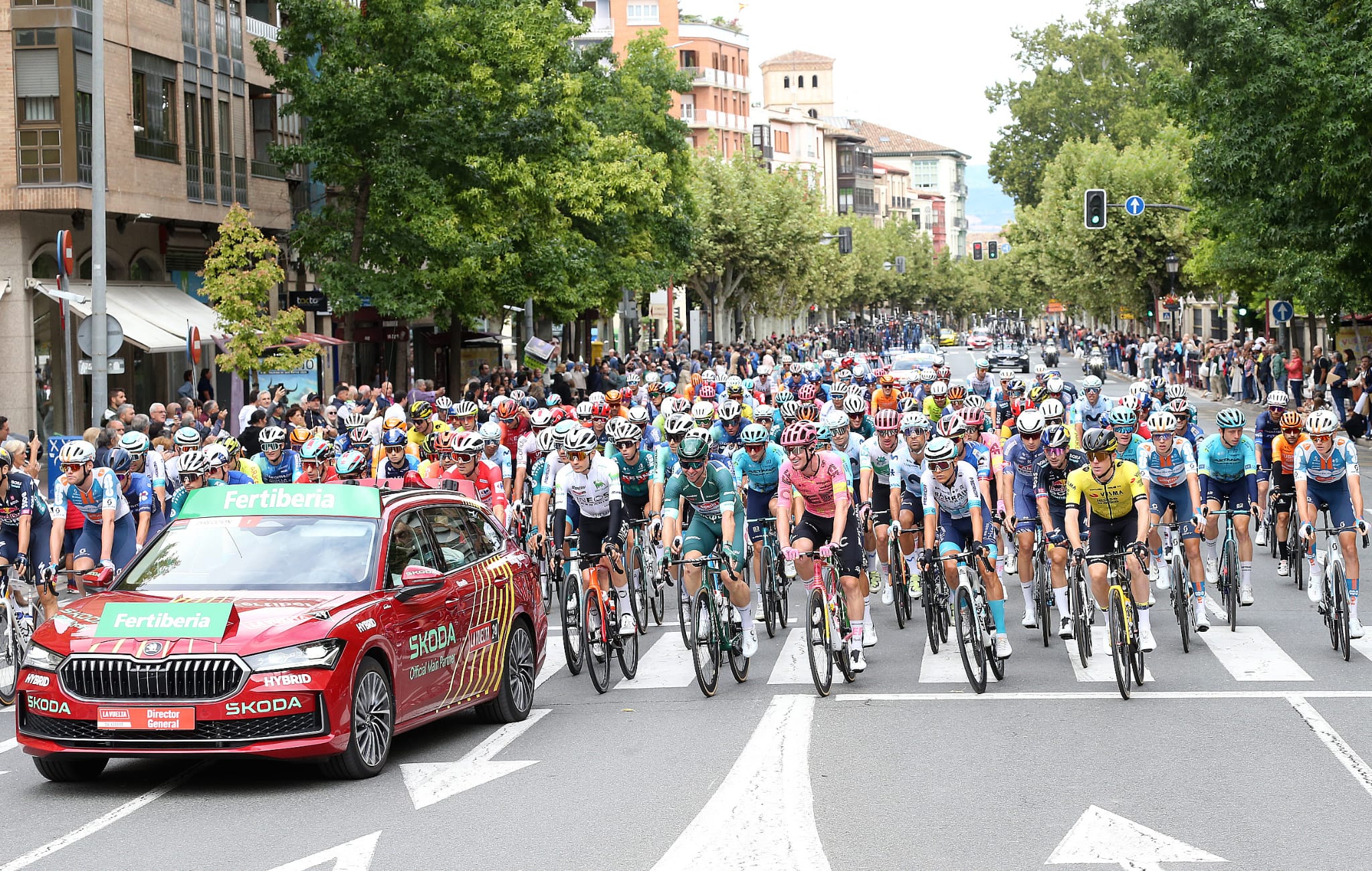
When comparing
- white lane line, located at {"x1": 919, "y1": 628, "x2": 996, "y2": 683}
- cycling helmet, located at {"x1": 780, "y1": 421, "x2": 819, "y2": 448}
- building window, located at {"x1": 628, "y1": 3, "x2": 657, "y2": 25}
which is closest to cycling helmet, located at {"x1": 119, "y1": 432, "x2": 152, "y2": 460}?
cycling helmet, located at {"x1": 780, "y1": 421, "x2": 819, "y2": 448}

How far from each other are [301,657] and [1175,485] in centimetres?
871

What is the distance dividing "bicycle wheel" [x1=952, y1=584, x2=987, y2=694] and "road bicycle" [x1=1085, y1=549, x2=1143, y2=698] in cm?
91

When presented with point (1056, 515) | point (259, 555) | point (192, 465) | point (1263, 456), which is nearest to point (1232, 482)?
point (1056, 515)

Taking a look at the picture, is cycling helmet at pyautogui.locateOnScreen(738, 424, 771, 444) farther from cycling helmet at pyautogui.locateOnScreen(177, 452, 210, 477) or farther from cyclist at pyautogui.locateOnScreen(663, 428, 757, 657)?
cycling helmet at pyautogui.locateOnScreen(177, 452, 210, 477)

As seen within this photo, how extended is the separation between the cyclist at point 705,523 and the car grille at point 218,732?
3859mm

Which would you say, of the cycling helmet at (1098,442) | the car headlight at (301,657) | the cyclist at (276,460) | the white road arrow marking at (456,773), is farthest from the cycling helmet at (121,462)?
the cycling helmet at (1098,442)

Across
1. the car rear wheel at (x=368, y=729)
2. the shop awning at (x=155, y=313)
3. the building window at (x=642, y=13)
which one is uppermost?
the building window at (x=642, y=13)

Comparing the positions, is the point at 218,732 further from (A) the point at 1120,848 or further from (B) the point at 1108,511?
(B) the point at 1108,511

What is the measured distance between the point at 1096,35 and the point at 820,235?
26.0 meters

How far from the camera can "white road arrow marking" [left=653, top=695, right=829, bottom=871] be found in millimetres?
7996

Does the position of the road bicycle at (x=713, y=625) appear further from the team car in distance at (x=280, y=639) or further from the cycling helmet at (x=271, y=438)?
the cycling helmet at (x=271, y=438)

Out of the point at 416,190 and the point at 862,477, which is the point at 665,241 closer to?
the point at 416,190

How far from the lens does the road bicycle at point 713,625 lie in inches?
501

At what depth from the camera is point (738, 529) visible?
1403 centimetres
